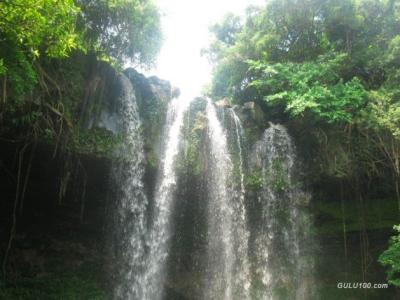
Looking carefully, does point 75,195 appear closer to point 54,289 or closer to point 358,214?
point 54,289

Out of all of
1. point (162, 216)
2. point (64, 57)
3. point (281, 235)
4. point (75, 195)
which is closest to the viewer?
point (64, 57)

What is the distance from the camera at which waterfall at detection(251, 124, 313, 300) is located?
9.62m

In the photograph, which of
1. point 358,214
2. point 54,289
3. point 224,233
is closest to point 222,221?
point 224,233

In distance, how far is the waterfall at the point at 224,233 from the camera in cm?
941

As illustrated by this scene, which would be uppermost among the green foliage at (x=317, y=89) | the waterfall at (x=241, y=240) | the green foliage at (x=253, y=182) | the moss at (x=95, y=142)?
the green foliage at (x=317, y=89)

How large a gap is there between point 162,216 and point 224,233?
1.70 m

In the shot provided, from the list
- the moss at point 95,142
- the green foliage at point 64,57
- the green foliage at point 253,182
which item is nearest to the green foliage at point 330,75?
the green foliage at point 253,182

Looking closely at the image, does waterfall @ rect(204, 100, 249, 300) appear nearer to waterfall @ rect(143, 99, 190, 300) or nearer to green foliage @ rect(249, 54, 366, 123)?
waterfall @ rect(143, 99, 190, 300)

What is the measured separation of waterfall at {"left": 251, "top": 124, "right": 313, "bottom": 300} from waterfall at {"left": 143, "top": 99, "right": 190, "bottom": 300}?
2.27 m

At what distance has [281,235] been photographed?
9852 millimetres

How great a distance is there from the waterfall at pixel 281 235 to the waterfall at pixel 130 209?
304cm

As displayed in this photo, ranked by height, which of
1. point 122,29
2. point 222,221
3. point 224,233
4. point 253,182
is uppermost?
point 122,29

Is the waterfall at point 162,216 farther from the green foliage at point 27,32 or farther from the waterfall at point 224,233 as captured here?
the green foliage at point 27,32

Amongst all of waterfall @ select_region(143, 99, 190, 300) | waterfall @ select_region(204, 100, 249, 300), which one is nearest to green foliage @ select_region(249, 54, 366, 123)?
waterfall @ select_region(204, 100, 249, 300)
